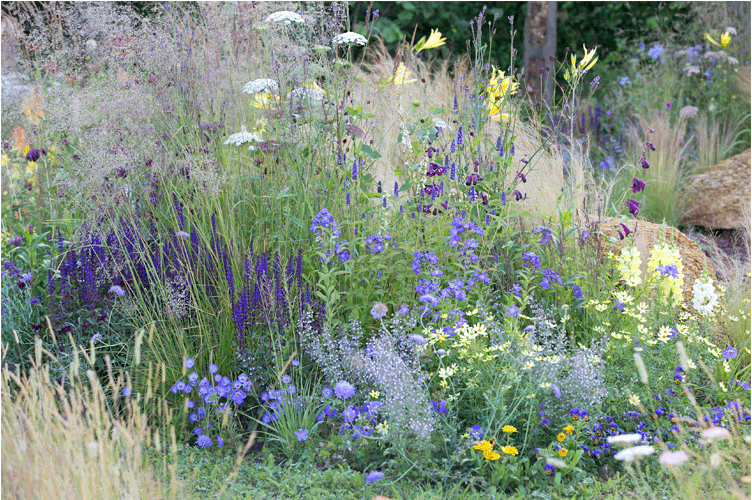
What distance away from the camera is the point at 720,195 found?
19.1ft

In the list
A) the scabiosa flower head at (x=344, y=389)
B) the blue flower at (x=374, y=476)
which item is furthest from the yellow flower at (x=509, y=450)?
the scabiosa flower head at (x=344, y=389)

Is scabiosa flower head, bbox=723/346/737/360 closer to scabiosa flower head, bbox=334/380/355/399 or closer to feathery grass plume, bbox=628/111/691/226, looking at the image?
scabiosa flower head, bbox=334/380/355/399

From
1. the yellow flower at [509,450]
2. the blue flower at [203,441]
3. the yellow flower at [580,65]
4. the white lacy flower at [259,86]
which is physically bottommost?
the blue flower at [203,441]

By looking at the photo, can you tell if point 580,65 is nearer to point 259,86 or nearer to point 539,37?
point 259,86

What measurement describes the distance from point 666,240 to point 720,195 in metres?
2.09

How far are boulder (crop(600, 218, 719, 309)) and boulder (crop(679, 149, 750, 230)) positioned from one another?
1698 millimetres

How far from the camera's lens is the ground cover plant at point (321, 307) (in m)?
2.59

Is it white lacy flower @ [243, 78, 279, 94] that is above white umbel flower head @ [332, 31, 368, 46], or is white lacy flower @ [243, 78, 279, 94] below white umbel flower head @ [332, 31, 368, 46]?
below

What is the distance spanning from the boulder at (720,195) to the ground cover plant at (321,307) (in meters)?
2.13

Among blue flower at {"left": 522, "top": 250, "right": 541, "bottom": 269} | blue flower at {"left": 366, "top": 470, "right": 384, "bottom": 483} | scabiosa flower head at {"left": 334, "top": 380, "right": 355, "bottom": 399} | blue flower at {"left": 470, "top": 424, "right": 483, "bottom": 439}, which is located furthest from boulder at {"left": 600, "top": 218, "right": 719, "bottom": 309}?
blue flower at {"left": 366, "top": 470, "right": 384, "bottom": 483}

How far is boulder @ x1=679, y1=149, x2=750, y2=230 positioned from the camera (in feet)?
18.7

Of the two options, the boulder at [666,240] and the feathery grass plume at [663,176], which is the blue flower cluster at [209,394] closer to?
the boulder at [666,240]

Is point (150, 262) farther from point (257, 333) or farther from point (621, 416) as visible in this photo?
point (621, 416)

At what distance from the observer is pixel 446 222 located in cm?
366
